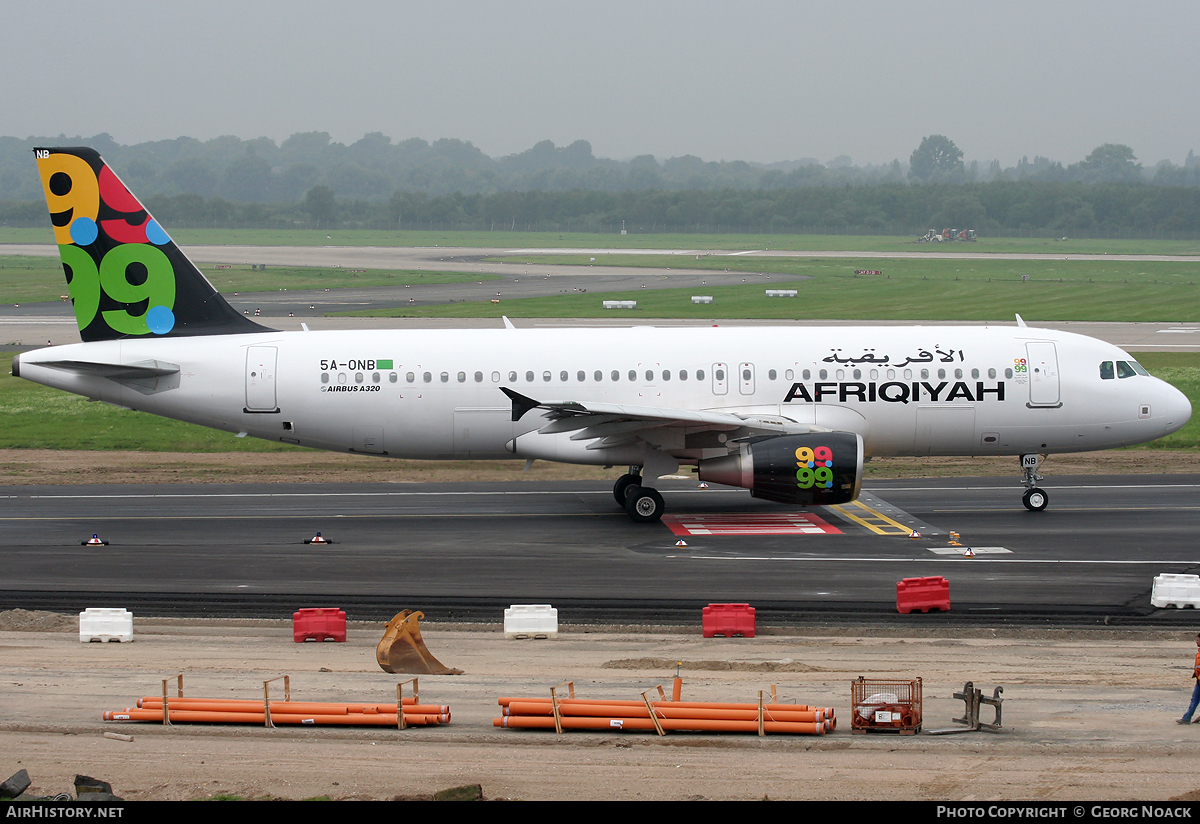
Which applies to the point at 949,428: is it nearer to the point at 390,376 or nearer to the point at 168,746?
the point at 390,376

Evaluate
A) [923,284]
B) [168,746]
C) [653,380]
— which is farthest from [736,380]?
[923,284]

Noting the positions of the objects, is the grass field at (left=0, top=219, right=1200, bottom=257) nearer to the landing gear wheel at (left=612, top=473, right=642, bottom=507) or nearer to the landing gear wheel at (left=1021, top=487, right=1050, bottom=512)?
the landing gear wheel at (left=1021, top=487, right=1050, bottom=512)

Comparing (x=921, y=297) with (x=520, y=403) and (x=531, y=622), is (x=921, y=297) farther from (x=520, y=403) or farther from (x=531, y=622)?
(x=531, y=622)

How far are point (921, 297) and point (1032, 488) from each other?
6226cm

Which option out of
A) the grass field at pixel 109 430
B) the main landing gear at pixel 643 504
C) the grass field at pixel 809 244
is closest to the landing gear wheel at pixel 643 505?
the main landing gear at pixel 643 504

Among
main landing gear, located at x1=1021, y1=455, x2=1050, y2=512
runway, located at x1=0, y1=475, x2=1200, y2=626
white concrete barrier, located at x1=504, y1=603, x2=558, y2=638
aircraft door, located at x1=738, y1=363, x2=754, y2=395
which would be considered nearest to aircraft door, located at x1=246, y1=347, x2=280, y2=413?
runway, located at x1=0, y1=475, x2=1200, y2=626

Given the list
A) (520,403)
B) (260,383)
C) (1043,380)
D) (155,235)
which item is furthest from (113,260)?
(1043,380)

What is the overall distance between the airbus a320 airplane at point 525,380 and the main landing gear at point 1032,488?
0.19 ft

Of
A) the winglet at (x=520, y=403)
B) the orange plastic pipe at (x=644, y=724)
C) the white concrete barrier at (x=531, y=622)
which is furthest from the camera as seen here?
the winglet at (x=520, y=403)

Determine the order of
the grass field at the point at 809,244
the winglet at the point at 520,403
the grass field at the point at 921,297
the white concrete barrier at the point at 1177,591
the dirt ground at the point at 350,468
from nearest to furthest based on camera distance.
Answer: the white concrete barrier at the point at 1177,591 < the winglet at the point at 520,403 < the dirt ground at the point at 350,468 < the grass field at the point at 921,297 < the grass field at the point at 809,244

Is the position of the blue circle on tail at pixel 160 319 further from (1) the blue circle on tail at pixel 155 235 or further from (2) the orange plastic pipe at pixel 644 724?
(2) the orange plastic pipe at pixel 644 724

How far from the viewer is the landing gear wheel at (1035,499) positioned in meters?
31.3

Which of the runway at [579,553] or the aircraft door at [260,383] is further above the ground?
the aircraft door at [260,383]

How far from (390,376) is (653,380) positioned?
6.79m
